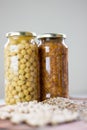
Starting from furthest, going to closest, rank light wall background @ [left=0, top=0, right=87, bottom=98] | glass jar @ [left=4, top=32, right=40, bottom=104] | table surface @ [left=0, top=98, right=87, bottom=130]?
light wall background @ [left=0, top=0, right=87, bottom=98] < glass jar @ [left=4, top=32, right=40, bottom=104] < table surface @ [left=0, top=98, right=87, bottom=130]

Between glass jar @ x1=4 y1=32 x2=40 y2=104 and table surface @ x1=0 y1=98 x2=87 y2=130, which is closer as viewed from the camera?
table surface @ x1=0 y1=98 x2=87 y2=130

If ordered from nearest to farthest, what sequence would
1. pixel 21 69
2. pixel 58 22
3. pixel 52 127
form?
pixel 52 127 → pixel 21 69 → pixel 58 22

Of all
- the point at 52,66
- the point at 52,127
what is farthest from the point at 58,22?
the point at 52,127

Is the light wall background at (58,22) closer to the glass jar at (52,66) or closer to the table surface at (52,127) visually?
the glass jar at (52,66)

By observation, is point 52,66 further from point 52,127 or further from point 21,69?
point 52,127

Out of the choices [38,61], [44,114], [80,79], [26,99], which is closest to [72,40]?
[80,79]

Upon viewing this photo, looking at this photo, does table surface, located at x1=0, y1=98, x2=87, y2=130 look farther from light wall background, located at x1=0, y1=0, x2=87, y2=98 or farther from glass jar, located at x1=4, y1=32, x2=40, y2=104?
light wall background, located at x1=0, y1=0, x2=87, y2=98

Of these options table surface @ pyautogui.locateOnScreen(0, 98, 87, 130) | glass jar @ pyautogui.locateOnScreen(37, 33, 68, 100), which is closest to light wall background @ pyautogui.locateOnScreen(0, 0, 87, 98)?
glass jar @ pyautogui.locateOnScreen(37, 33, 68, 100)
